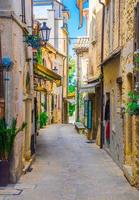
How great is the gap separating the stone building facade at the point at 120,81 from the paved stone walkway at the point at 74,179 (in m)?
0.42

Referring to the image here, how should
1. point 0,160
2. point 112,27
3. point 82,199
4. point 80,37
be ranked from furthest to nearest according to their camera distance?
1. point 80,37
2. point 112,27
3. point 0,160
4. point 82,199

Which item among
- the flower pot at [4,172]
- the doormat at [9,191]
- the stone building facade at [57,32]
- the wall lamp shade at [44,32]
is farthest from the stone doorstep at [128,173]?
the stone building facade at [57,32]

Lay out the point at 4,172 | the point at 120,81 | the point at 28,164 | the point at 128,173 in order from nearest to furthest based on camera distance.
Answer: the point at 4,172 → the point at 128,173 → the point at 28,164 → the point at 120,81

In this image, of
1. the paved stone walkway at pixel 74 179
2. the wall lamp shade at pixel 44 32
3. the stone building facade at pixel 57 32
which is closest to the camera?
the paved stone walkway at pixel 74 179

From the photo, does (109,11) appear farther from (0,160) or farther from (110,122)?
(0,160)

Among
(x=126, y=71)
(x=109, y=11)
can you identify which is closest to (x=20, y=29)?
(x=126, y=71)

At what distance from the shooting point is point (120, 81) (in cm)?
1380

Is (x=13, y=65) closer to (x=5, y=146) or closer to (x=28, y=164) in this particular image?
(x=5, y=146)

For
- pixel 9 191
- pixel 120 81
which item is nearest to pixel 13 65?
pixel 9 191

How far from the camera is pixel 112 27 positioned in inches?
655

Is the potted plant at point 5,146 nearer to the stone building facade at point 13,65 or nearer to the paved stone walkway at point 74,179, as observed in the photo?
the stone building facade at point 13,65

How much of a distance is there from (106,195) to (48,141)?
12.3 meters

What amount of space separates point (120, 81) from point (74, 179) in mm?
3493

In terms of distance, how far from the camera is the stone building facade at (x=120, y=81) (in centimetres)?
1117
